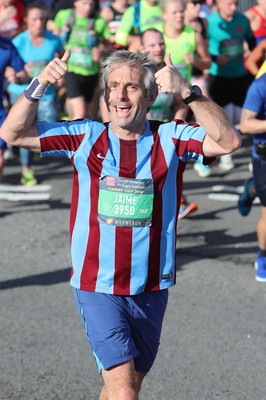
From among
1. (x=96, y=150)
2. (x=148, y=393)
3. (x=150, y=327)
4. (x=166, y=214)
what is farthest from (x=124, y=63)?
(x=148, y=393)

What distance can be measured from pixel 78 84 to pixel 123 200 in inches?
293

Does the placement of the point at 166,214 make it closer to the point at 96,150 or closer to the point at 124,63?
the point at 96,150

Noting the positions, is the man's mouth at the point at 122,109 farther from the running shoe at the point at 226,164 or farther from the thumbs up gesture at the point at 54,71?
the running shoe at the point at 226,164

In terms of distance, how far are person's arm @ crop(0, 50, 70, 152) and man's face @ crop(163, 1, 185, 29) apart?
5786mm

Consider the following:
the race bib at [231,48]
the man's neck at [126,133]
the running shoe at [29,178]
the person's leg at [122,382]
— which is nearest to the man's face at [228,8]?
the race bib at [231,48]

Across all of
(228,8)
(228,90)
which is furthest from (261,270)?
(228,8)

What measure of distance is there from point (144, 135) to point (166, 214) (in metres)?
0.38

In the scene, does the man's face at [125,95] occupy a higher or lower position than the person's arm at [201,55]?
higher

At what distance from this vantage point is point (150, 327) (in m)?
4.66

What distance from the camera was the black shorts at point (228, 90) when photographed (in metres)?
12.2

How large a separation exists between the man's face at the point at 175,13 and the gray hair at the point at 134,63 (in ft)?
18.9

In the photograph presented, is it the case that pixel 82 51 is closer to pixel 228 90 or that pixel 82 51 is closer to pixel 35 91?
pixel 228 90

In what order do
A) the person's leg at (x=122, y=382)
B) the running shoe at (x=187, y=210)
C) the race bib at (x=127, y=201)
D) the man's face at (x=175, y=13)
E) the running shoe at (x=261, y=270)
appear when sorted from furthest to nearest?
1. the man's face at (x=175, y=13)
2. the running shoe at (x=187, y=210)
3. the running shoe at (x=261, y=270)
4. the race bib at (x=127, y=201)
5. the person's leg at (x=122, y=382)

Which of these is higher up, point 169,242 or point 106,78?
point 106,78
